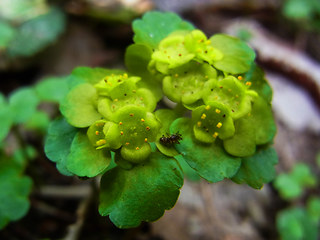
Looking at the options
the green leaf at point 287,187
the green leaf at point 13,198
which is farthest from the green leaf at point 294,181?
the green leaf at point 13,198

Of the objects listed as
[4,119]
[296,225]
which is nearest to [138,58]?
[4,119]

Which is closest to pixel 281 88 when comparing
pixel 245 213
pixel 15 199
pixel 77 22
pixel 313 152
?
pixel 313 152

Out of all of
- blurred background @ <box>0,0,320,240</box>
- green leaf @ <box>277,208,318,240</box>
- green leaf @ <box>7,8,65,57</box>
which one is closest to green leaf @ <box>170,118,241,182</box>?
blurred background @ <box>0,0,320,240</box>

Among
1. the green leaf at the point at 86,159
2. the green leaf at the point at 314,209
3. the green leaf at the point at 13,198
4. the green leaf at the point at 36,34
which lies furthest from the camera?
the green leaf at the point at 36,34

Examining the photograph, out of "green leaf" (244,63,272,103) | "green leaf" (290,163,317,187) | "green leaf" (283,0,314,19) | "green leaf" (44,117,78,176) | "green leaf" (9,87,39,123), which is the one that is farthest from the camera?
"green leaf" (283,0,314,19)

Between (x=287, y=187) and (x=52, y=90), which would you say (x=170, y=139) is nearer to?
(x=52, y=90)

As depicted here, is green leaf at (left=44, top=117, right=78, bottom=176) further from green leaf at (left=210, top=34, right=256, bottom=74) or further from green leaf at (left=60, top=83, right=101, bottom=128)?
green leaf at (left=210, top=34, right=256, bottom=74)

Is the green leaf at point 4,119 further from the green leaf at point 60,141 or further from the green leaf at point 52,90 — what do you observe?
the green leaf at point 60,141
